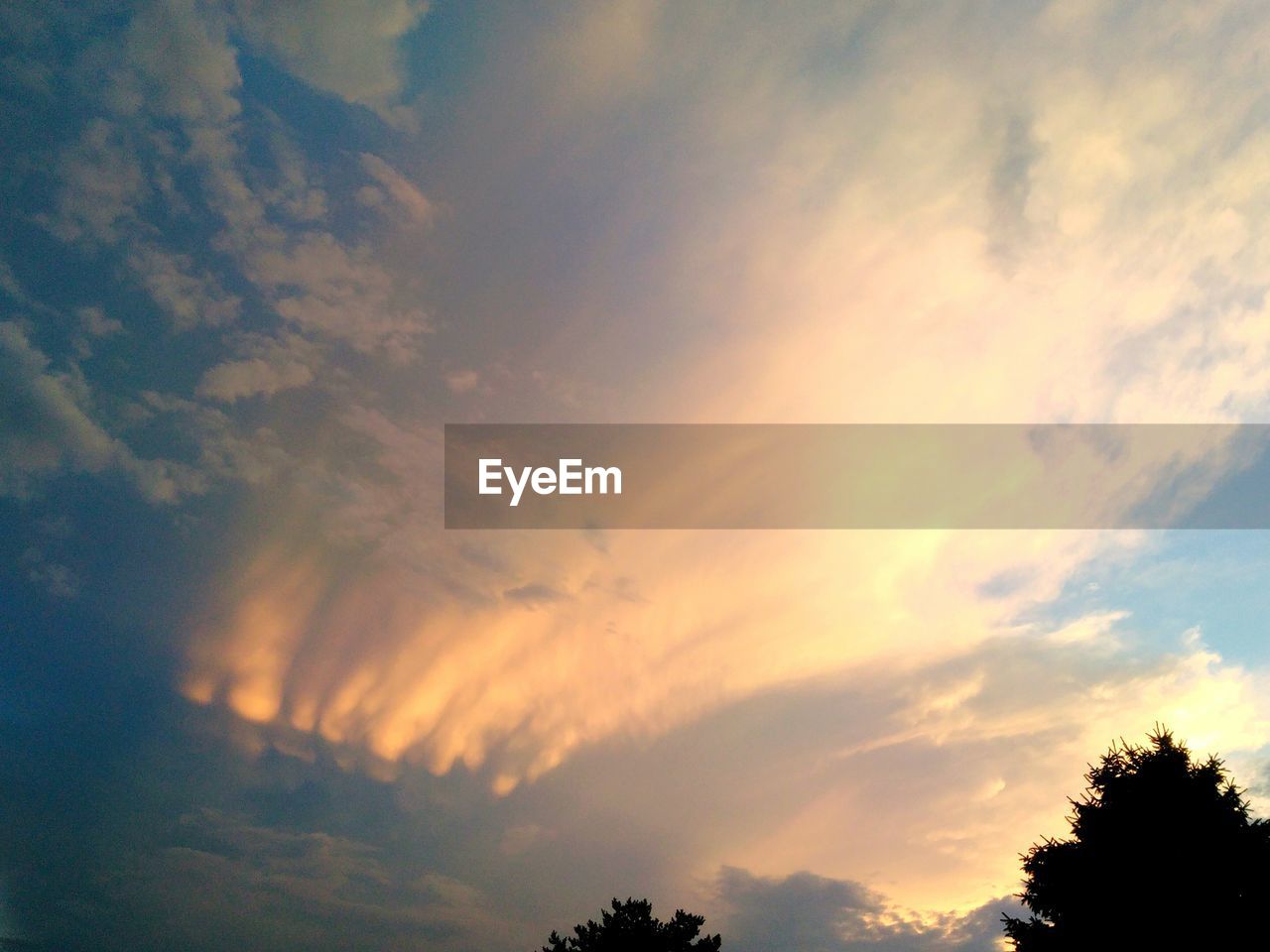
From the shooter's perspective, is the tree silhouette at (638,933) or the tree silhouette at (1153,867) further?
the tree silhouette at (638,933)

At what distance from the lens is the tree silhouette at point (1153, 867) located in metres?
20.3

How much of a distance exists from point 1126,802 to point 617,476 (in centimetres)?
2412

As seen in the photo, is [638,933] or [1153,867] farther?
[638,933]

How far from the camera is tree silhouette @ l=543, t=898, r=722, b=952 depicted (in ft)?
128

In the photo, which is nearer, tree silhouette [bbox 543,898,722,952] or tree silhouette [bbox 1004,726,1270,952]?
tree silhouette [bbox 1004,726,1270,952]

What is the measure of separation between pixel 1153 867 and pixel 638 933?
29017 mm

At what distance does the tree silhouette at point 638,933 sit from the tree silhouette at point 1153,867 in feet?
71.0

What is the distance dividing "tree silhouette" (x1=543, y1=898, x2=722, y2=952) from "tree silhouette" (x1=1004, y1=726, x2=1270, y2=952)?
21.6 meters

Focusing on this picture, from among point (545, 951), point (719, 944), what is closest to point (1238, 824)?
point (719, 944)

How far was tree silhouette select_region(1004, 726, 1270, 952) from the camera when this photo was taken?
20.3 m

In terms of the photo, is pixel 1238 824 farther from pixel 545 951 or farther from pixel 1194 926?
pixel 545 951

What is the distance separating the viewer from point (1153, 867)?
2169cm

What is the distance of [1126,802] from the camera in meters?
23.6

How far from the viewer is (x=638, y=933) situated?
39406 mm
